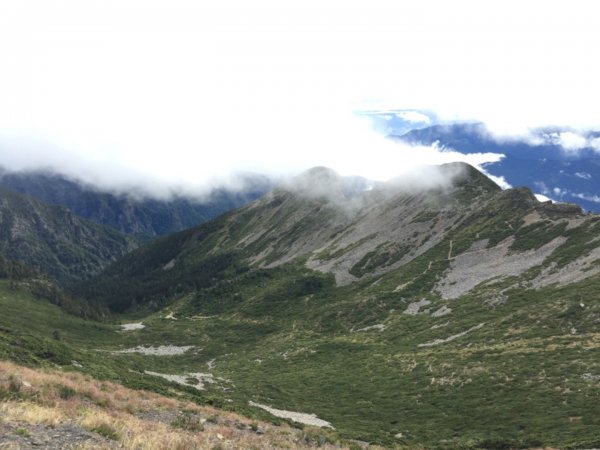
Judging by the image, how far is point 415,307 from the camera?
14075 centimetres

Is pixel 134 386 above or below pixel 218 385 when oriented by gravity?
above

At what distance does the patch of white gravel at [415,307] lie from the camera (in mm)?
136625

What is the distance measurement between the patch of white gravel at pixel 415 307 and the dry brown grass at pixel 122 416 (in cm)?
11078

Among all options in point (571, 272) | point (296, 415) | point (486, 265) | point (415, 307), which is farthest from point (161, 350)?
point (571, 272)

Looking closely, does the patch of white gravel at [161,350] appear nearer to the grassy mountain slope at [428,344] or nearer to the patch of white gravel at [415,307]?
the grassy mountain slope at [428,344]

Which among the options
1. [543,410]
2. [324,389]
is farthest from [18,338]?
[543,410]

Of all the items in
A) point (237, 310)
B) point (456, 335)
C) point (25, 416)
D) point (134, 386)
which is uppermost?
point (25, 416)

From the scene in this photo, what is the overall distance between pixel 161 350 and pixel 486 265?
12129 cm

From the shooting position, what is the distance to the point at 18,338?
2138 inches

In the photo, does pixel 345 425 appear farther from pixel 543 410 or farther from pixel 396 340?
pixel 396 340

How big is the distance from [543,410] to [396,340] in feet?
197

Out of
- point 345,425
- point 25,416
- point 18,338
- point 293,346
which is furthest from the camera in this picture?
point 293,346

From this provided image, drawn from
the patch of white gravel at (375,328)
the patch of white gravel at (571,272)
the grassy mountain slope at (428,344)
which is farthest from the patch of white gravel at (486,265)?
the patch of white gravel at (375,328)

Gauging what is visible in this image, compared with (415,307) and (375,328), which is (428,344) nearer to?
(375,328)
